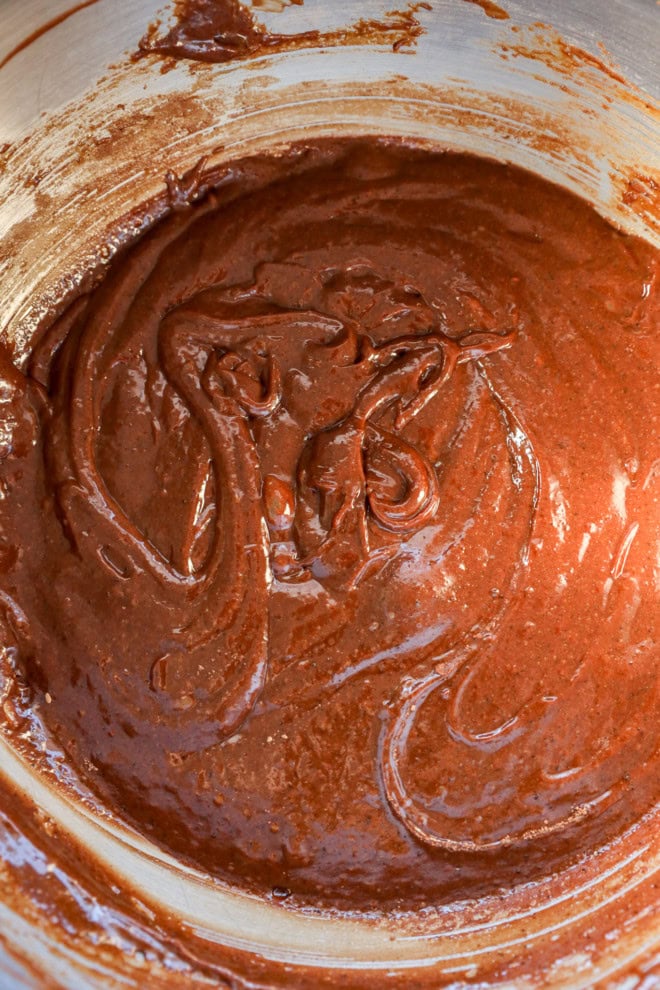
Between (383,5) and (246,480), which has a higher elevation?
(383,5)

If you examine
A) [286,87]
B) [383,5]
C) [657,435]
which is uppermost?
[383,5]

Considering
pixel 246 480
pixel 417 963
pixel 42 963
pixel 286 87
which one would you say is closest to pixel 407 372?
pixel 246 480

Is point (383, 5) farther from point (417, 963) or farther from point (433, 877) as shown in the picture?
point (417, 963)

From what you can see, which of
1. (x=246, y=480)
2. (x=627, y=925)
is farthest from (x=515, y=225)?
(x=627, y=925)

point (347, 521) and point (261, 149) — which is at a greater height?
point (261, 149)

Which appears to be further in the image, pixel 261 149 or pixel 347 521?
pixel 261 149

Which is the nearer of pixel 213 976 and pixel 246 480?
pixel 246 480
